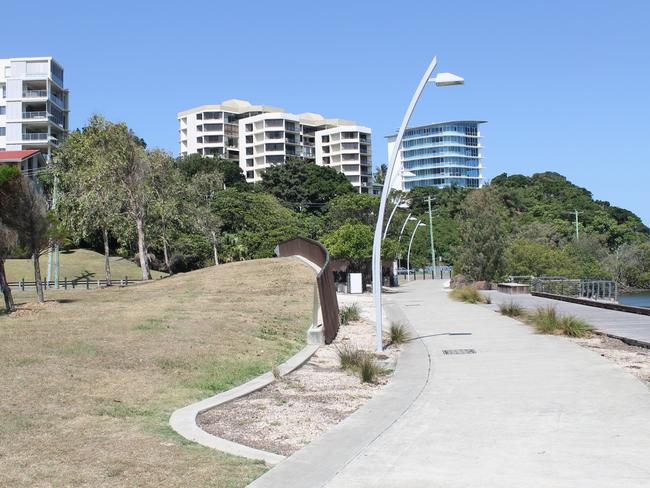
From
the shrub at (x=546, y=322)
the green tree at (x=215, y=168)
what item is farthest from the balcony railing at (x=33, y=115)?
the shrub at (x=546, y=322)

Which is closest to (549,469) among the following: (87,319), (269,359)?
(269,359)

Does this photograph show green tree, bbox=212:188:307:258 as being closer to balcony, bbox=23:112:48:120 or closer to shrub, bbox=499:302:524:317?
balcony, bbox=23:112:48:120

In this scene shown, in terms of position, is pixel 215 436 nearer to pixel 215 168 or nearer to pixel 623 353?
pixel 623 353

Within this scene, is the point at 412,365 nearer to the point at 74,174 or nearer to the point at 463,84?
the point at 463,84

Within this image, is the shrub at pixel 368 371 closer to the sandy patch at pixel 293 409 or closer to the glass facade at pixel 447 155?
the sandy patch at pixel 293 409

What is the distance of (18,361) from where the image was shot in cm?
1109

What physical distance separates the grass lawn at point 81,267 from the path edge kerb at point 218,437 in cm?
5440

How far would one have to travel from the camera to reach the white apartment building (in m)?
93.3

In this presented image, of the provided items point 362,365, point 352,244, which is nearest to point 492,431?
point 362,365

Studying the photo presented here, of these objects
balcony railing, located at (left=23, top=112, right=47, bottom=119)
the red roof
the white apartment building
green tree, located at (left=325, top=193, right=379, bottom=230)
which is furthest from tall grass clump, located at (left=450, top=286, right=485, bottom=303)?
balcony railing, located at (left=23, top=112, right=47, bottom=119)

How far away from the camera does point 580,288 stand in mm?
37875

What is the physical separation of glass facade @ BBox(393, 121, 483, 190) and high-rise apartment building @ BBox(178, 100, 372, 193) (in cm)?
4645

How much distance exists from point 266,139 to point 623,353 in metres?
125

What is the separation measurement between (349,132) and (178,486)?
14205 cm
